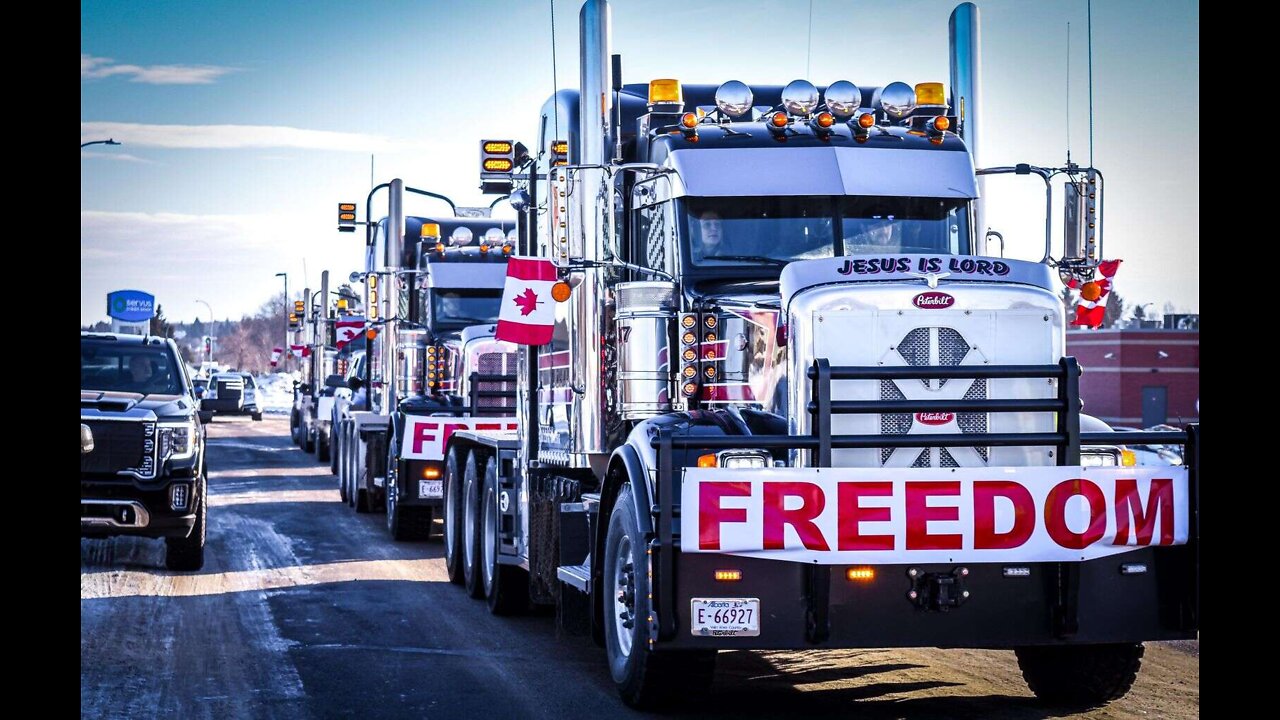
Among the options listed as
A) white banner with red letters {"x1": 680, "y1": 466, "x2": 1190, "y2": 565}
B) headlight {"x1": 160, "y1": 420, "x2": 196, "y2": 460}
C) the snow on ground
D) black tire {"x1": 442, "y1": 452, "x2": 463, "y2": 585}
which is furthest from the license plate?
the snow on ground

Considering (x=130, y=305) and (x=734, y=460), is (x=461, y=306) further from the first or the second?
(x=130, y=305)

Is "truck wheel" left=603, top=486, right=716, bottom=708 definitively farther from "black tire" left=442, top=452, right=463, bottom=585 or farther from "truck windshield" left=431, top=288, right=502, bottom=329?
"truck windshield" left=431, top=288, right=502, bottom=329

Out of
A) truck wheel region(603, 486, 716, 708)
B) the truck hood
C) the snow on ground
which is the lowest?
the snow on ground

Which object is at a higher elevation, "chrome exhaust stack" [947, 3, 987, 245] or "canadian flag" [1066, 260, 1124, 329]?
"chrome exhaust stack" [947, 3, 987, 245]

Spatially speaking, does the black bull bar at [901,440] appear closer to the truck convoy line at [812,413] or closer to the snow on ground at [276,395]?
the truck convoy line at [812,413]

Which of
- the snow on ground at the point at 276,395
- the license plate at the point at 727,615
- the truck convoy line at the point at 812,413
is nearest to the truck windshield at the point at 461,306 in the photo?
the truck convoy line at the point at 812,413

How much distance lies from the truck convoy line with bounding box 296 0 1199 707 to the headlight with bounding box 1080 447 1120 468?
10mm

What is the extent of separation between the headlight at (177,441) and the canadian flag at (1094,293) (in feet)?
27.4

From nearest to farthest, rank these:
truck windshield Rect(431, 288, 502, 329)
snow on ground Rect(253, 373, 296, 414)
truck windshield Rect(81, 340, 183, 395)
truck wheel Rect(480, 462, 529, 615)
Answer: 1. truck wheel Rect(480, 462, 529, 615)
2. truck windshield Rect(81, 340, 183, 395)
3. truck windshield Rect(431, 288, 502, 329)
4. snow on ground Rect(253, 373, 296, 414)

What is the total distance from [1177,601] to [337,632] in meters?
5.90

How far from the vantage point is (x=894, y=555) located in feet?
A: 25.4

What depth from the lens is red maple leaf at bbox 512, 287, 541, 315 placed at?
11.5 metres
